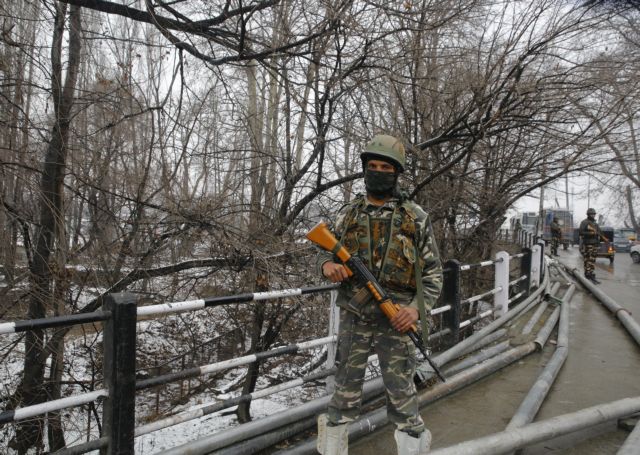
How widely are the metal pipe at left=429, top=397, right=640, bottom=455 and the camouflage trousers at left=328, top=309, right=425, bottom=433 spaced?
0.28 m

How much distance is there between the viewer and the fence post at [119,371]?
2459 millimetres

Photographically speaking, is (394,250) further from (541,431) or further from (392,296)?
(541,431)

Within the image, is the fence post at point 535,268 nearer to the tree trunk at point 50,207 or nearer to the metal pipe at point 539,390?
the metal pipe at point 539,390

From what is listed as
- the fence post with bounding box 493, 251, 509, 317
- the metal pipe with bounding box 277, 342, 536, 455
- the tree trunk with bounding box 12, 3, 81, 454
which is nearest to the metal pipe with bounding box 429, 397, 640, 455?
the metal pipe with bounding box 277, 342, 536, 455

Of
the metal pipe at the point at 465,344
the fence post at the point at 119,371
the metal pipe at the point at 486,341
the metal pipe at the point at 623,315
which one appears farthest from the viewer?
the metal pipe at the point at 623,315

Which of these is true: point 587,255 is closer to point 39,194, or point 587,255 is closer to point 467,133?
point 467,133

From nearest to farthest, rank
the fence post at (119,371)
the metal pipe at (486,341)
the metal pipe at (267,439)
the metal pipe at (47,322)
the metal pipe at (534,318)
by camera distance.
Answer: the metal pipe at (47,322) → the fence post at (119,371) → the metal pipe at (267,439) → the metal pipe at (486,341) → the metal pipe at (534,318)

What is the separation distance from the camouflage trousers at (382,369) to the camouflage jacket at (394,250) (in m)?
0.12

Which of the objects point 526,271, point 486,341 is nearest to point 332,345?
point 486,341

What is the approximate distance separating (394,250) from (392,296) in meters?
0.28

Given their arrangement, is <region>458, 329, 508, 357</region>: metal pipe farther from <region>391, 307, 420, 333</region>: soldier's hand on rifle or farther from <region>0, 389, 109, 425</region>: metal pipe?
<region>0, 389, 109, 425</region>: metal pipe

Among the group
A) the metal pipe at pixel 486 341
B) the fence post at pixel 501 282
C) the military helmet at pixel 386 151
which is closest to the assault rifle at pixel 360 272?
Answer: the military helmet at pixel 386 151

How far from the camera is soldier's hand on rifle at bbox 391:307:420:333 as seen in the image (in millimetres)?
2616

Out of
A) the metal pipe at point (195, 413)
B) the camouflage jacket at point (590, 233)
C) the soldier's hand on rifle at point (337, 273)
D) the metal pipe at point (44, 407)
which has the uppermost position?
the camouflage jacket at point (590, 233)
